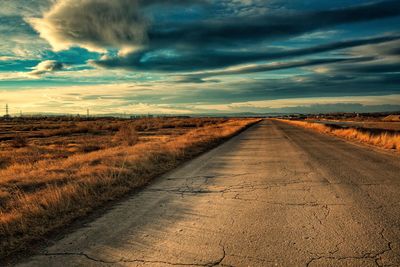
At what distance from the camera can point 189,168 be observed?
1173 centimetres

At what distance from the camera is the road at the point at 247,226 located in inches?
159

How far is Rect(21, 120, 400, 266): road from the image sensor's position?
405cm

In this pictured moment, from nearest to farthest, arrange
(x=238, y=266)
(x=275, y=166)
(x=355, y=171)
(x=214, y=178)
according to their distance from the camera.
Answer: (x=238, y=266) < (x=214, y=178) < (x=355, y=171) < (x=275, y=166)

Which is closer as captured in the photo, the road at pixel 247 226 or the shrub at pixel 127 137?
the road at pixel 247 226

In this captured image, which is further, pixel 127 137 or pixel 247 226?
pixel 127 137

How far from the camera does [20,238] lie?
4.89 meters

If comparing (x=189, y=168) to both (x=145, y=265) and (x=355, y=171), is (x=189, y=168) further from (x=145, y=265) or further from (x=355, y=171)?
(x=145, y=265)

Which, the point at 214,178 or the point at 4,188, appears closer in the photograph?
the point at 4,188

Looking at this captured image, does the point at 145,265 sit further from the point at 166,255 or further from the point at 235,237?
the point at 235,237

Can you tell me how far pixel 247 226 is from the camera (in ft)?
17.0

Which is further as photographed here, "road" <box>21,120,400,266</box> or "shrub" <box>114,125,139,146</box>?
"shrub" <box>114,125,139,146</box>

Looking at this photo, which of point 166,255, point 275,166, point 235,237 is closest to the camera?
point 166,255

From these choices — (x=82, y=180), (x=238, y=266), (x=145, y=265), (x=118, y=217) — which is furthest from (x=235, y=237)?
(x=82, y=180)

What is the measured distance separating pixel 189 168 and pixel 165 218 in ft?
19.7
